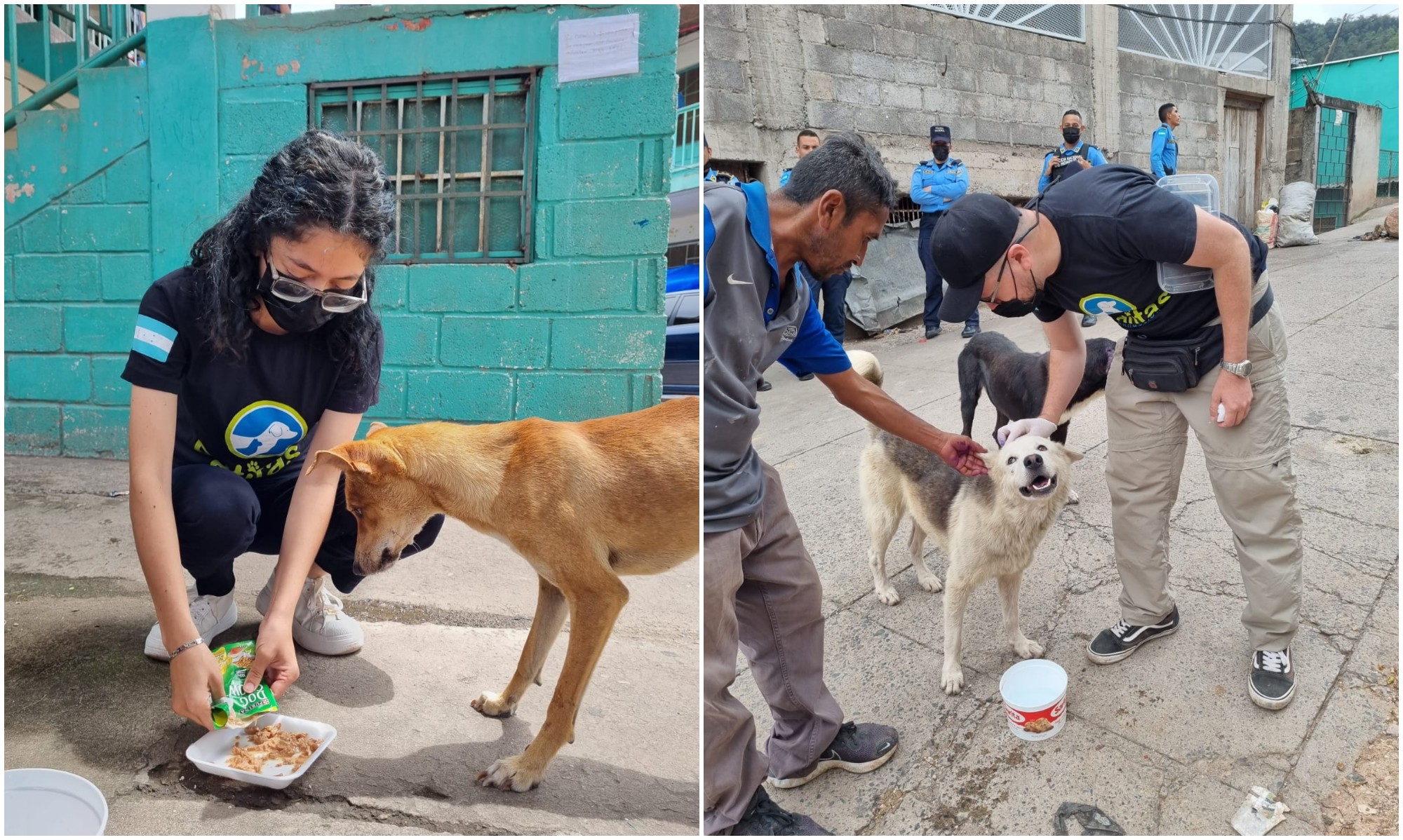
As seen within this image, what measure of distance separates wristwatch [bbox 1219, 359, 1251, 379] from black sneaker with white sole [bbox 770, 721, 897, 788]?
1.36 m

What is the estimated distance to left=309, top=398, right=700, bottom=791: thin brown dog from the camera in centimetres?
215

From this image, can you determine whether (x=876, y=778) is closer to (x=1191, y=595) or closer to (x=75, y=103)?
(x=1191, y=595)

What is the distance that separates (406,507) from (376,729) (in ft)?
1.99

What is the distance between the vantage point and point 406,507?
227 centimetres

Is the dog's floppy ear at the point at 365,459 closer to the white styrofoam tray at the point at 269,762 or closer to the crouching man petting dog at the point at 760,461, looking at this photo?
the white styrofoam tray at the point at 269,762

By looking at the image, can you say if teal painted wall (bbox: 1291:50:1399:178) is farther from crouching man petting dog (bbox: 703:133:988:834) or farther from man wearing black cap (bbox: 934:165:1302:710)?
crouching man petting dog (bbox: 703:133:988:834)

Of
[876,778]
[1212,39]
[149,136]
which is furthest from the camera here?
[1212,39]

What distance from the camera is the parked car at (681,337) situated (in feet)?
9.93

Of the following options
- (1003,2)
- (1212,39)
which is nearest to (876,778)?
(1003,2)

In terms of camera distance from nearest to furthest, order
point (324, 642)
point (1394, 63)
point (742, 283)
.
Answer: point (742, 283) < point (324, 642) < point (1394, 63)

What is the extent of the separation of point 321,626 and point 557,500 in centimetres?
107

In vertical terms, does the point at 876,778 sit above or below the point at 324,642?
below

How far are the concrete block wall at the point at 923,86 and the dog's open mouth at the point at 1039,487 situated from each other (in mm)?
5396

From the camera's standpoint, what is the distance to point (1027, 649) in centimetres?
286
